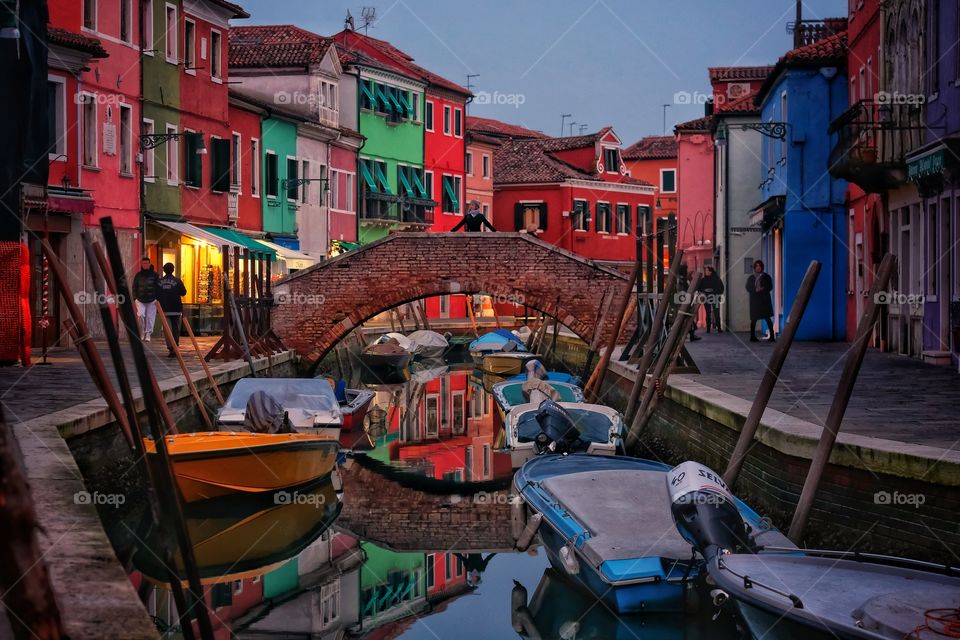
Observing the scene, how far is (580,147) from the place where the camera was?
184 ft

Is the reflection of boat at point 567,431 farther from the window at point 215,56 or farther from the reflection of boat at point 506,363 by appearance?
the window at point 215,56

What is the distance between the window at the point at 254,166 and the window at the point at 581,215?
71.6 ft

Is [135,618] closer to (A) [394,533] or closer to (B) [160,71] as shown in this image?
(A) [394,533]

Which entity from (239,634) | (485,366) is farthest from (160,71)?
(239,634)

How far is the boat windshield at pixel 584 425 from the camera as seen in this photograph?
47.2ft

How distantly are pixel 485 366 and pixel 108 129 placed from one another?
32.6 feet

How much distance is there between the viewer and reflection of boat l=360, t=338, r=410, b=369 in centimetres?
3089

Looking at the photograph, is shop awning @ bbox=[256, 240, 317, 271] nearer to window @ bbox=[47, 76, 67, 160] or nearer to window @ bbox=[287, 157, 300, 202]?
window @ bbox=[287, 157, 300, 202]

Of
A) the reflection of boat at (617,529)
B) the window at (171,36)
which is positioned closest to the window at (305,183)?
the window at (171,36)

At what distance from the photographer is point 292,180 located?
1395 inches
